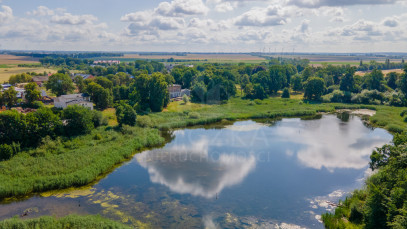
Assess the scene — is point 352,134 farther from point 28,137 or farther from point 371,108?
point 28,137

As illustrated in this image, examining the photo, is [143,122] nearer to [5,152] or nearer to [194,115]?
[194,115]

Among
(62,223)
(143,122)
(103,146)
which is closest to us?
(62,223)

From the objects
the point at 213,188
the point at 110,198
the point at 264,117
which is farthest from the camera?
the point at 264,117

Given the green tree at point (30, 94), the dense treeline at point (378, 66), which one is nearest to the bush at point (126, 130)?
the green tree at point (30, 94)

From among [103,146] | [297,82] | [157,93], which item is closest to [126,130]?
[103,146]

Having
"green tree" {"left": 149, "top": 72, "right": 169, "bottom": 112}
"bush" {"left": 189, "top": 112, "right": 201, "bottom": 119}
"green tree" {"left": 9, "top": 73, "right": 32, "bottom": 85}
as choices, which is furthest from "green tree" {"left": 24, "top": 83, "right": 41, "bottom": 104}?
"green tree" {"left": 9, "top": 73, "right": 32, "bottom": 85}

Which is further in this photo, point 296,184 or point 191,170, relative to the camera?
point 191,170

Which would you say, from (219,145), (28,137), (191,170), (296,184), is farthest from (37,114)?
(296,184)
